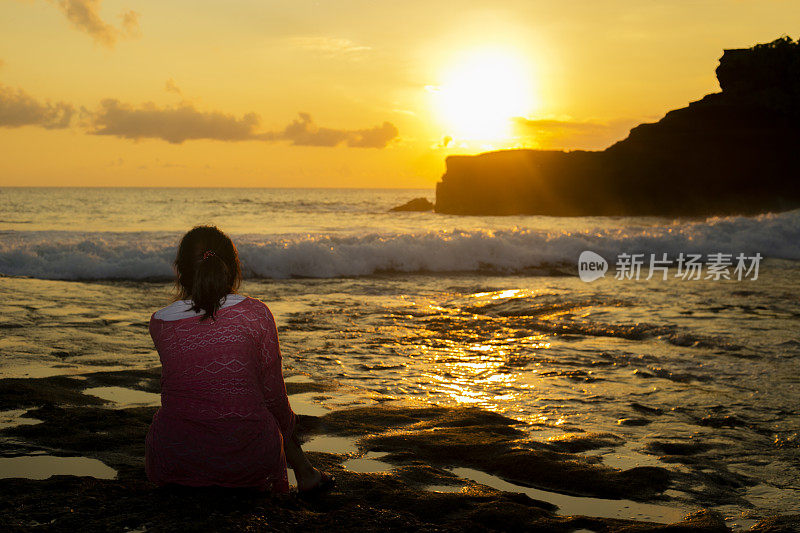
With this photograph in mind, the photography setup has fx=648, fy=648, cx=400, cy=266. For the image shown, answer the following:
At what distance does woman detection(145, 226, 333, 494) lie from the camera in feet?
9.38

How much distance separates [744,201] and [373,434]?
61.1 m

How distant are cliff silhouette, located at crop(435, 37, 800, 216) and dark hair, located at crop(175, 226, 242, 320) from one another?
6048cm

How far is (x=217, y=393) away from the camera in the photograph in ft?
9.48

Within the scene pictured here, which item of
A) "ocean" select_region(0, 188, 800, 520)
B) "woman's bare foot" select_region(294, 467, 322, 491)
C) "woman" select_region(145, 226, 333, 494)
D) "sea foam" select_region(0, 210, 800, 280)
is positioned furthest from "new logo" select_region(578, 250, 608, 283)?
"woman" select_region(145, 226, 333, 494)

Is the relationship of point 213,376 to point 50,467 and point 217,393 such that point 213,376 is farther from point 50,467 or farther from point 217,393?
point 50,467

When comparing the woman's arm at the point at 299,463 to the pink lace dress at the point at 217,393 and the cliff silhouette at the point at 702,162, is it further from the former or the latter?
the cliff silhouette at the point at 702,162

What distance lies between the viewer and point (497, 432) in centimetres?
446

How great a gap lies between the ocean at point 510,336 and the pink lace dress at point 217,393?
2.01m

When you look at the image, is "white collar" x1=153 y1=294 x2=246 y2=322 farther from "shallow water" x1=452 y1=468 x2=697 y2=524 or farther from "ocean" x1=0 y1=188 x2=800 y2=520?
"ocean" x1=0 y1=188 x2=800 y2=520

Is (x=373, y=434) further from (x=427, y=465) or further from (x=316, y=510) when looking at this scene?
(x=316, y=510)

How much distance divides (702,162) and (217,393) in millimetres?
61859

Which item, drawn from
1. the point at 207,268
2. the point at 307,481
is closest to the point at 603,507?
the point at 307,481

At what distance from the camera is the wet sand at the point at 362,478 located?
9.34 feet

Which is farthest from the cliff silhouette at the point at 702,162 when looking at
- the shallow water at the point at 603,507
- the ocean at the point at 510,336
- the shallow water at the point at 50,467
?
the shallow water at the point at 50,467
